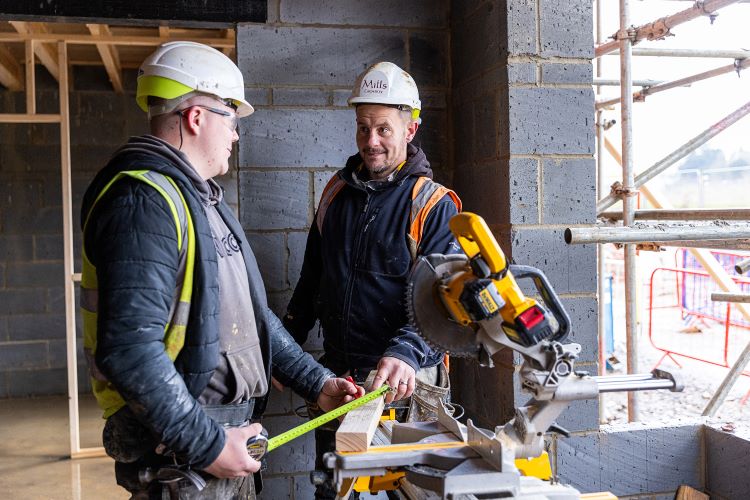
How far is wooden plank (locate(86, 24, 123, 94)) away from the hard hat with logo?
2.83 metres

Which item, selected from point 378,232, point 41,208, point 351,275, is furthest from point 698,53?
point 41,208

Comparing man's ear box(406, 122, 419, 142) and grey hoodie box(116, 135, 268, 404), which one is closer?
grey hoodie box(116, 135, 268, 404)

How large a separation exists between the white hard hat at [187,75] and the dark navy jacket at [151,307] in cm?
20

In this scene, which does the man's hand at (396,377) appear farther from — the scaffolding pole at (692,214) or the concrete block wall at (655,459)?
the scaffolding pole at (692,214)

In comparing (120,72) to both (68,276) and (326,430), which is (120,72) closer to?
(68,276)

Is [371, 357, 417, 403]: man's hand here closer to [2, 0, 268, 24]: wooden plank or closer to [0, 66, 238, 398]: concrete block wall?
[2, 0, 268, 24]: wooden plank

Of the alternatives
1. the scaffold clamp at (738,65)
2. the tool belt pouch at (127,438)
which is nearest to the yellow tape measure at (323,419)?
the tool belt pouch at (127,438)

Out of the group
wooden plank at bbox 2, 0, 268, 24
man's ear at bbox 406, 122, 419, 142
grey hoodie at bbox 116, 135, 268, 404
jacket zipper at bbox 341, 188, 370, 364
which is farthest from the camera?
wooden plank at bbox 2, 0, 268, 24

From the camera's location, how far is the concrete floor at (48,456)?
4.76 m

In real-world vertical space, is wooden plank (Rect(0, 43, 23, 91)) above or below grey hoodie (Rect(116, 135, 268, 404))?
above

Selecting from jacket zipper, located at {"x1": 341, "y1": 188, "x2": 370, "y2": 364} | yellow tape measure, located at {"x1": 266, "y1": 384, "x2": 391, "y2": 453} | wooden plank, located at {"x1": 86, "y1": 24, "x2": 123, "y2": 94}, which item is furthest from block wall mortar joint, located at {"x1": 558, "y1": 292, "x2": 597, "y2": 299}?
wooden plank, located at {"x1": 86, "y1": 24, "x2": 123, "y2": 94}

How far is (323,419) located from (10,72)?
5918 millimetres

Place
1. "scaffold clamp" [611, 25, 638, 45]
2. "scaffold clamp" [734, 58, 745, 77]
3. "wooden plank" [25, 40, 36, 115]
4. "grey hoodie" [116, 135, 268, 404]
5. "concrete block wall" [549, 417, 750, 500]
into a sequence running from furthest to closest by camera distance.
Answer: "wooden plank" [25, 40, 36, 115] → "scaffold clamp" [734, 58, 745, 77] → "scaffold clamp" [611, 25, 638, 45] → "concrete block wall" [549, 417, 750, 500] → "grey hoodie" [116, 135, 268, 404]

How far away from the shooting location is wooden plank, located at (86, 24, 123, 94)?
5.01 metres
